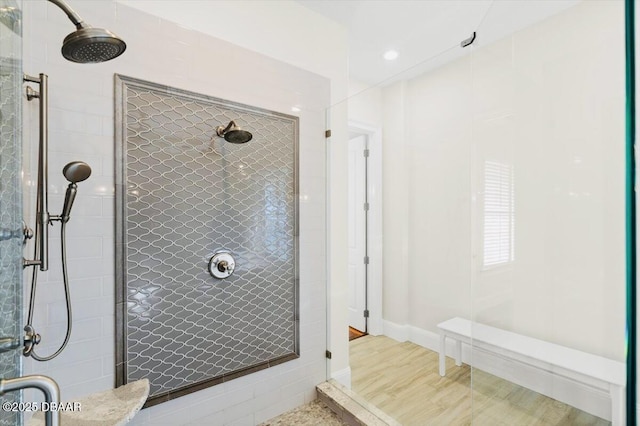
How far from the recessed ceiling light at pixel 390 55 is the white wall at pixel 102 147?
45.9 inches

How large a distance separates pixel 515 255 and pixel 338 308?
127 cm

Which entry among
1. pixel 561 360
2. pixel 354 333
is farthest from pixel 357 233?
pixel 561 360

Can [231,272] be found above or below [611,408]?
above

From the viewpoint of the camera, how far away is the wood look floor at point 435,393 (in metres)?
1.38

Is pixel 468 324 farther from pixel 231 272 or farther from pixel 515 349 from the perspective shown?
pixel 231 272

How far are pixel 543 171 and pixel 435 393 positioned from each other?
1.49 meters

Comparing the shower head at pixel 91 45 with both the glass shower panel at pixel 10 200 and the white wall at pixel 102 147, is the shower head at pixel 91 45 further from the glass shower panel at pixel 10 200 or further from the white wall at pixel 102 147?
the white wall at pixel 102 147

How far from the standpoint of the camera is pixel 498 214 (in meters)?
1.55

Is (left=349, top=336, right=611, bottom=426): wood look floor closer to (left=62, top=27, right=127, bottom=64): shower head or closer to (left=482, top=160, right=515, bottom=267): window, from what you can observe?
(left=482, top=160, right=515, bottom=267): window

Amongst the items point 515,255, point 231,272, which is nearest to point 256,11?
point 231,272

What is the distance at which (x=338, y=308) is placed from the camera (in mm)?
2322

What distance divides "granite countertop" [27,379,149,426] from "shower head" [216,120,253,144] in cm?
130

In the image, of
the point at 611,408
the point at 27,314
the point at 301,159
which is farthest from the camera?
the point at 301,159

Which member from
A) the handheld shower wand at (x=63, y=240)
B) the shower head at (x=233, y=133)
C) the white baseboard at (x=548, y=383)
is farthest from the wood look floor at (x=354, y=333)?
the handheld shower wand at (x=63, y=240)
